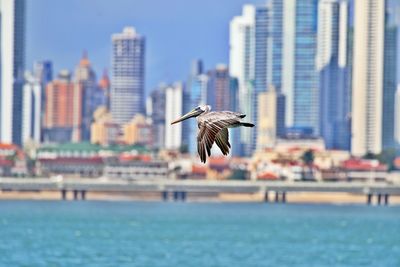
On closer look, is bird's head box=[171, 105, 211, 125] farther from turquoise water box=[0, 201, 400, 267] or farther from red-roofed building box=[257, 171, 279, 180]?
red-roofed building box=[257, 171, 279, 180]

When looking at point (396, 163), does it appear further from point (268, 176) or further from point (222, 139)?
point (222, 139)

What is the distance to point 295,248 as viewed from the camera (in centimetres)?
7094

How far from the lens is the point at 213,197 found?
164 metres

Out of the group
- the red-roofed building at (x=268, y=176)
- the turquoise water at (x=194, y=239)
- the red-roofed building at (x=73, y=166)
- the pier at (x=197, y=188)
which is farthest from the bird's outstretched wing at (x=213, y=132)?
the red-roofed building at (x=73, y=166)

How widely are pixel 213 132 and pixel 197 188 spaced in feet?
427

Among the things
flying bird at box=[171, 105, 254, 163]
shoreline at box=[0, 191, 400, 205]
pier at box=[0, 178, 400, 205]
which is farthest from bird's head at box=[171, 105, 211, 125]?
shoreline at box=[0, 191, 400, 205]

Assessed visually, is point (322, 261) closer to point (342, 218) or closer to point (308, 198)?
point (342, 218)

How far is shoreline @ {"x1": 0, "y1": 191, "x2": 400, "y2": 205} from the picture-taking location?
160 metres

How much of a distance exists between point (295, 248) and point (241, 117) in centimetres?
4643

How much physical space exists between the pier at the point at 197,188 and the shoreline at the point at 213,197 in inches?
42.1

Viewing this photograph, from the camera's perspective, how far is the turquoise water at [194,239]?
6169 cm

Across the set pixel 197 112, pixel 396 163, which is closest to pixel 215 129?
pixel 197 112

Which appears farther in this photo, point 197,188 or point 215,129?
point 197,188

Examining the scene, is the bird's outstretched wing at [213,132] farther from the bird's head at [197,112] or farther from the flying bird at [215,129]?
the bird's head at [197,112]
